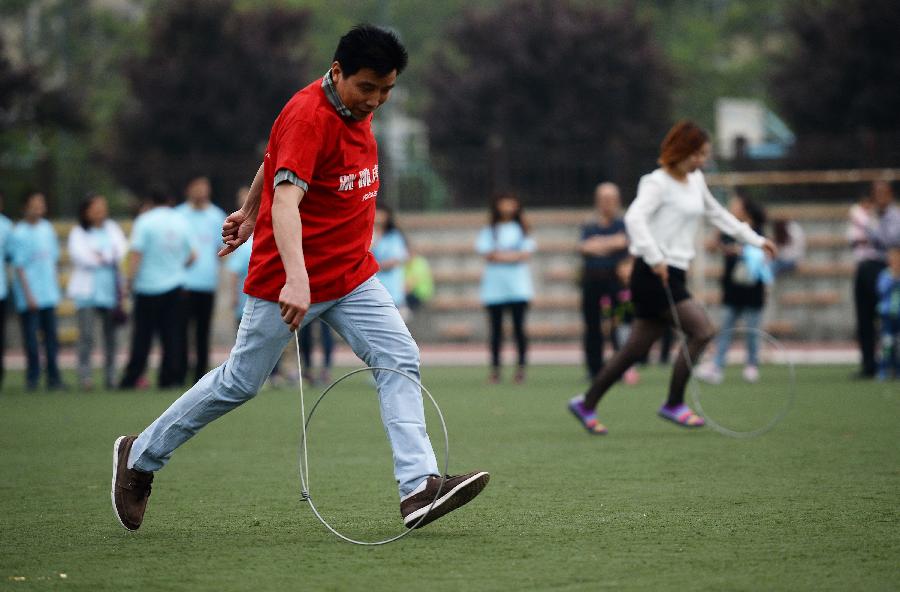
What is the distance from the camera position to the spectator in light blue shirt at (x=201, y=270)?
14242 millimetres

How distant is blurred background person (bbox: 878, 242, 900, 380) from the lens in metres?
14.3

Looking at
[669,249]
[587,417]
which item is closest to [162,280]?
[587,417]

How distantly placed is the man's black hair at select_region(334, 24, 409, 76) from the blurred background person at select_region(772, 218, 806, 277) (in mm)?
15140

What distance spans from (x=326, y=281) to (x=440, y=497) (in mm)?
940

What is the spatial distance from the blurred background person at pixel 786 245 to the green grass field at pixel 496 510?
9.75 meters

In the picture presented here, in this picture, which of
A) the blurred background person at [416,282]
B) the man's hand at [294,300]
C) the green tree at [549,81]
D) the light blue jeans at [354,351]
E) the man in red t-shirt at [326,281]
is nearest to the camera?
the man's hand at [294,300]

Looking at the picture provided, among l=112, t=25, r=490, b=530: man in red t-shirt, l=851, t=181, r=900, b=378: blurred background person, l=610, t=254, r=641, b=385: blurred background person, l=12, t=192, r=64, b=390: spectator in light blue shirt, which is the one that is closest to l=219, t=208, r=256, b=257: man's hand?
l=112, t=25, r=490, b=530: man in red t-shirt

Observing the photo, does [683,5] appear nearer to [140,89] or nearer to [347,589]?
[140,89]

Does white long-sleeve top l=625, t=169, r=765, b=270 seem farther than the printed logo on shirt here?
Yes

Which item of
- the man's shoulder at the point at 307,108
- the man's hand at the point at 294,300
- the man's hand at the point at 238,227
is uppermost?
the man's shoulder at the point at 307,108

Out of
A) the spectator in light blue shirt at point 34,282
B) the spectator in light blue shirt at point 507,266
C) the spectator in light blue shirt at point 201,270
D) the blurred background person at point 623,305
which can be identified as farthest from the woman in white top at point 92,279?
the blurred background person at point 623,305

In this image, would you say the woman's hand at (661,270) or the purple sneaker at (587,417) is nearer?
the woman's hand at (661,270)

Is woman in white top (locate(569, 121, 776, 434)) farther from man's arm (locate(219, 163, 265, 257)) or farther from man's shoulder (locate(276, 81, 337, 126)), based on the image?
man's shoulder (locate(276, 81, 337, 126))

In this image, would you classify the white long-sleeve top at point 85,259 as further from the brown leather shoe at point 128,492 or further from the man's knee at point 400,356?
the man's knee at point 400,356
